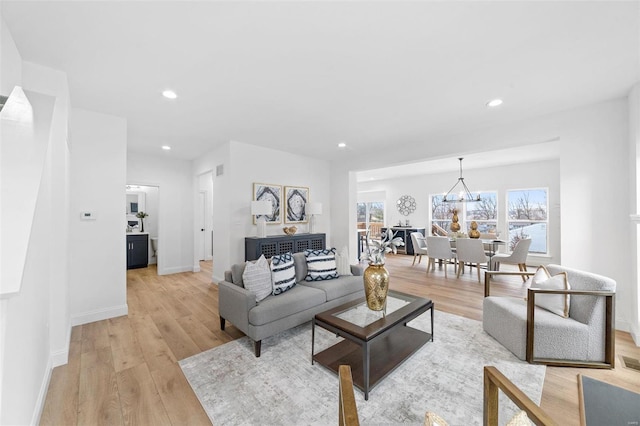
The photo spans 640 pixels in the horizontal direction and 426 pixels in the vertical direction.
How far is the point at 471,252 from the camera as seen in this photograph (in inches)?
197

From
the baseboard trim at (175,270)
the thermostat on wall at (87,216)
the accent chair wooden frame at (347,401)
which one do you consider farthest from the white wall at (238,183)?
the accent chair wooden frame at (347,401)

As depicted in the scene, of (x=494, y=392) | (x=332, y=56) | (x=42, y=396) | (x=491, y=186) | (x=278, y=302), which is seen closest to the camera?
(x=494, y=392)

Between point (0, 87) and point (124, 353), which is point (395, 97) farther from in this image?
point (124, 353)

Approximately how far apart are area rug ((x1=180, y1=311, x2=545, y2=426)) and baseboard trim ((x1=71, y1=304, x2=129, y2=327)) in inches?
66.3

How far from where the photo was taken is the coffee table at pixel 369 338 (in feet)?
6.25

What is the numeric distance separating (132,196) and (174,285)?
3.65 metres

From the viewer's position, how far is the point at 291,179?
551 cm

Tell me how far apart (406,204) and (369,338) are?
299 inches

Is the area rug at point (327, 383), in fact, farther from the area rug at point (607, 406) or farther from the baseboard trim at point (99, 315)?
the baseboard trim at point (99, 315)

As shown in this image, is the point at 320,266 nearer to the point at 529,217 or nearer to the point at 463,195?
the point at 463,195

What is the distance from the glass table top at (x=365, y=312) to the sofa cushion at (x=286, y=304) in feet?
1.74

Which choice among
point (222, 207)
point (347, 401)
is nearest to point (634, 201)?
point (347, 401)

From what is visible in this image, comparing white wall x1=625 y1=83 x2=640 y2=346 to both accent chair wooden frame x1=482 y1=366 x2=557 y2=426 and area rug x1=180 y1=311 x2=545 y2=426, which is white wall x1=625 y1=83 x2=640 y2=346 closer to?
area rug x1=180 y1=311 x2=545 y2=426

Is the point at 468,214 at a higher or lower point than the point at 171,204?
lower
